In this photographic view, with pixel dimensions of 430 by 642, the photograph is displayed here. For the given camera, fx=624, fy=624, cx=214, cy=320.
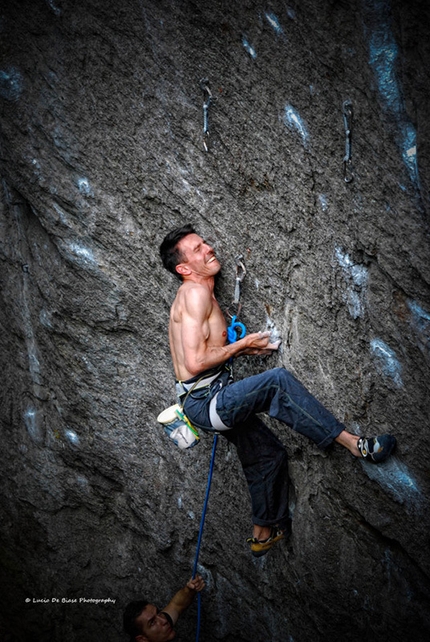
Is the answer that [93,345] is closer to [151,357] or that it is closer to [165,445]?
[151,357]

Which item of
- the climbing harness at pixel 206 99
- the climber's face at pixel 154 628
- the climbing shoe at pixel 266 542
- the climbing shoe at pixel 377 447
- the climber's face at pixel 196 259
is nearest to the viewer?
the climbing shoe at pixel 377 447

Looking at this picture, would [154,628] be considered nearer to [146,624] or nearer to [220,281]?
[146,624]

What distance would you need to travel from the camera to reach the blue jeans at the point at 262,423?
3.78 m

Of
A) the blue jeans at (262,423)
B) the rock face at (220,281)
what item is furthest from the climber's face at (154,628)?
the blue jeans at (262,423)

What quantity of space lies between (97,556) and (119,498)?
30.5 inches

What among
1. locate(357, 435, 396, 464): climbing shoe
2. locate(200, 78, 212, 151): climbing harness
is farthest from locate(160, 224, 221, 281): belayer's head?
locate(357, 435, 396, 464): climbing shoe

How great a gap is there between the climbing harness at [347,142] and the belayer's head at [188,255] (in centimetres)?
113

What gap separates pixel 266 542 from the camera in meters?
4.60

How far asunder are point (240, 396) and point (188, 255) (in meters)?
1.03

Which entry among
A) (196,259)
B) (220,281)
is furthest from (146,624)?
(196,259)

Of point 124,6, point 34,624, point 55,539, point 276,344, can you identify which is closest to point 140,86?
point 124,6

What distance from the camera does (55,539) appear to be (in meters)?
6.51

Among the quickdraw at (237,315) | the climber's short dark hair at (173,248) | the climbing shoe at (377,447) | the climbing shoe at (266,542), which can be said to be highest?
the climber's short dark hair at (173,248)

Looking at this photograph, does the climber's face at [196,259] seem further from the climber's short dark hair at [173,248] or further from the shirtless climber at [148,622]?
the shirtless climber at [148,622]
